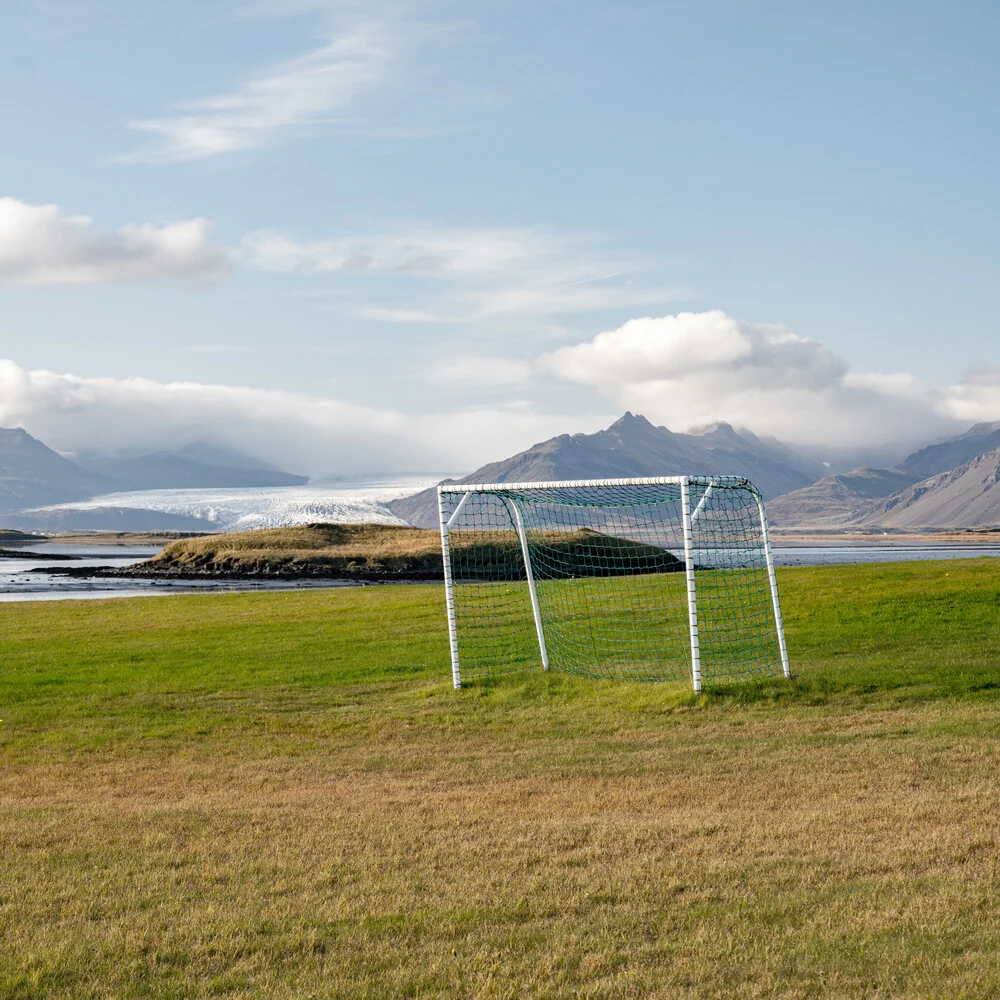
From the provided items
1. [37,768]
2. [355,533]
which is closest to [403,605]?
[37,768]

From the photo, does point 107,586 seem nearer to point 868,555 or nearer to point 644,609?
point 644,609

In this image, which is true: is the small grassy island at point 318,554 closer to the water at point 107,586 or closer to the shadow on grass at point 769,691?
the water at point 107,586

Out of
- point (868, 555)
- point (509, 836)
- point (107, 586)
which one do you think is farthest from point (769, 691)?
point (868, 555)

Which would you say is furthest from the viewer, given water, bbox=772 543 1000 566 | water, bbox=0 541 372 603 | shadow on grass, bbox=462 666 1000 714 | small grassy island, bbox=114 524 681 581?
water, bbox=772 543 1000 566

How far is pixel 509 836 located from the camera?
8625 millimetres

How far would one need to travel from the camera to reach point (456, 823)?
30.2ft

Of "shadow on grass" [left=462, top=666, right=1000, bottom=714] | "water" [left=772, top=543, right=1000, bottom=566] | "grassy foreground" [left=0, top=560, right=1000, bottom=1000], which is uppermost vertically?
"grassy foreground" [left=0, top=560, right=1000, bottom=1000]

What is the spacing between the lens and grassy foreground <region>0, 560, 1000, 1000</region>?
5.74 meters

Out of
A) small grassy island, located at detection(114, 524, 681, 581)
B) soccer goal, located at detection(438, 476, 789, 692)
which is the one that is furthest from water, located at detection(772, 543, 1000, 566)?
soccer goal, located at detection(438, 476, 789, 692)

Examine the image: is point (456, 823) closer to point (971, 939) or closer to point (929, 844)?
point (929, 844)

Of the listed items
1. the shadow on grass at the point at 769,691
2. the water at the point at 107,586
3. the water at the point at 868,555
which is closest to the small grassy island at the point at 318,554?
the water at the point at 107,586

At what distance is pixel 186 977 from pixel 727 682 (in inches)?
512

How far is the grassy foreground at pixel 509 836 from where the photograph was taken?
5742 millimetres

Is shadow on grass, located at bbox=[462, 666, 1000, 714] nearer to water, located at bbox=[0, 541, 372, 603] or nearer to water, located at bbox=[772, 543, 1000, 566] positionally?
water, located at bbox=[0, 541, 372, 603]
